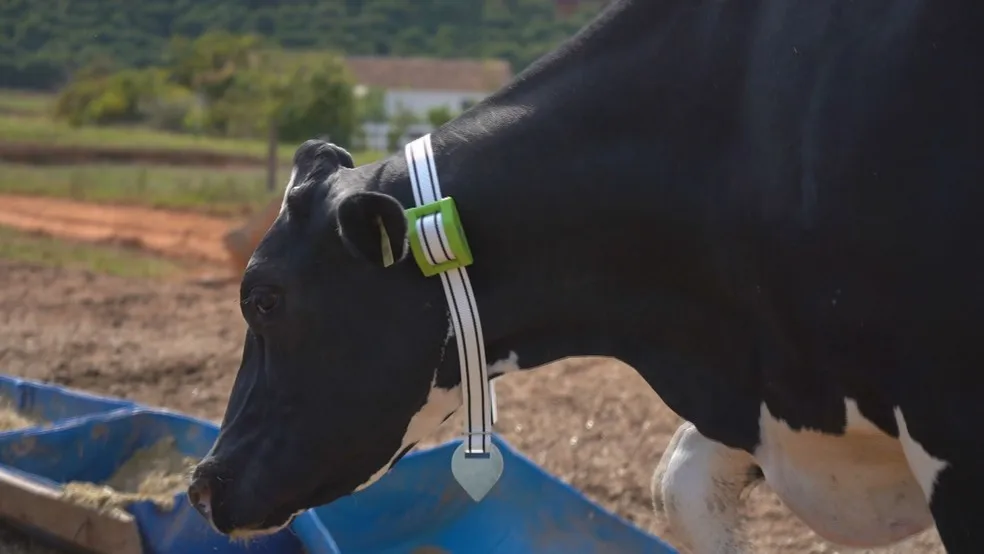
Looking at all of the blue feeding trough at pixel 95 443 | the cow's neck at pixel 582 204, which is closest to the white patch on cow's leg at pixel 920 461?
the cow's neck at pixel 582 204

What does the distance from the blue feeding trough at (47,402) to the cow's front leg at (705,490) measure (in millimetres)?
3111

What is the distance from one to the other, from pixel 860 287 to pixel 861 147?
0.24 m

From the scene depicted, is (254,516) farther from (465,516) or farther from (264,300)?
(465,516)

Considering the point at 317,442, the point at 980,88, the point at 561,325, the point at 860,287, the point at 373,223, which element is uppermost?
the point at 980,88

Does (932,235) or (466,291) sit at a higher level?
(932,235)

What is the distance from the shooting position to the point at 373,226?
2.51 meters

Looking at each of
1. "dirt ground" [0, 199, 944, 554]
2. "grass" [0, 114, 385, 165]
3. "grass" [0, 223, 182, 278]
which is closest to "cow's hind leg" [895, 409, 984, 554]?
"dirt ground" [0, 199, 944, 554]

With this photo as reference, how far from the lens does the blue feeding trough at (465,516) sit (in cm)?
414

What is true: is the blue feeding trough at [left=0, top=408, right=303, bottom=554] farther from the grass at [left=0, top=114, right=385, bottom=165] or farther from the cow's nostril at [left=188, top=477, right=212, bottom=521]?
the grass at [left=0, top=114, right=385, bottom=165]

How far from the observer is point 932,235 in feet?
6.84

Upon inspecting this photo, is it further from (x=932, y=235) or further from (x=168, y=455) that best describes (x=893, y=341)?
(x=168, y=455)

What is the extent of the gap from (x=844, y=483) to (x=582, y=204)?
30.7 inches

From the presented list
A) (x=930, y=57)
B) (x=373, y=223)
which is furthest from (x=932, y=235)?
(x=373, y=223)

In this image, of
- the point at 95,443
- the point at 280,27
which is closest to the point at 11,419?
the point at 95,443
